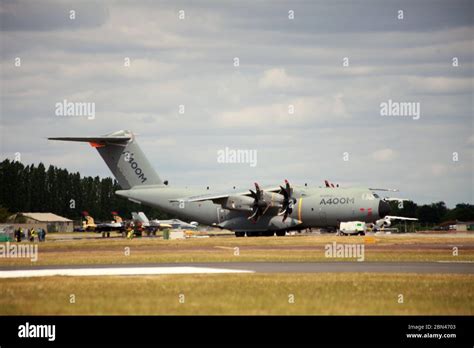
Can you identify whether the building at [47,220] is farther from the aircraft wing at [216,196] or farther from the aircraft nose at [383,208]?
the aircraft nose at [383,208]

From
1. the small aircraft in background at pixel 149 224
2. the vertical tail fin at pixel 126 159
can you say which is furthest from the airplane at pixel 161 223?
the vertical tail fin at pixel 126 159

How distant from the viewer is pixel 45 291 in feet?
93.3

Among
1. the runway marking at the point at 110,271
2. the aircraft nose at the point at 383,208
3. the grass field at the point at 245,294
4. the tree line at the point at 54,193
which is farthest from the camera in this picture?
the tree line at the point at 54,193

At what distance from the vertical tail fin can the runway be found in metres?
48.9

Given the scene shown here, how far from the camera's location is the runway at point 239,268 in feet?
117

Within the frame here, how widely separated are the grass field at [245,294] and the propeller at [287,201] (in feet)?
168

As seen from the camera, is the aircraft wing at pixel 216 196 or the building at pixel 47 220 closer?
the aircraft wing at pixel 216 196

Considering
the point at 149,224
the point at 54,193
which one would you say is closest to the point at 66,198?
the point at 54,193

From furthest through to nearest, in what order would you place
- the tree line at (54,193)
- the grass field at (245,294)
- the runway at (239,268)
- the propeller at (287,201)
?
A: the tree line at (54,193), the propeller at (287,201), the runway at (239,268), the grass field at (245,294)

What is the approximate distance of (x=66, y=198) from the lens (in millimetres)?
164000

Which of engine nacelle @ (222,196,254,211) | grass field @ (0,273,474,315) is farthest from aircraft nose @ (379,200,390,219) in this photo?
grass field @ (0,273,474,315)
